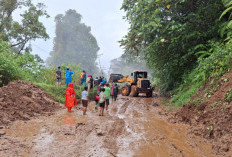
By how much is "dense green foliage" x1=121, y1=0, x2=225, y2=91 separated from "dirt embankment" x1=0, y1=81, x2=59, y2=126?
22.5 ft

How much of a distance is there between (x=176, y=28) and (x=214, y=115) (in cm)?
757

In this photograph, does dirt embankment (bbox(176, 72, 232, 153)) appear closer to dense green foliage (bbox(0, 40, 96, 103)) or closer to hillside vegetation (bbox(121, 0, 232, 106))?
hillside vegetation (bbox(121, 0, 232, 106))

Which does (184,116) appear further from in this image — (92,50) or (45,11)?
(92,50)

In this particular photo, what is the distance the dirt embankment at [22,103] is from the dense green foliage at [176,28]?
22.5ft

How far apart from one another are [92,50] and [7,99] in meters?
63.7

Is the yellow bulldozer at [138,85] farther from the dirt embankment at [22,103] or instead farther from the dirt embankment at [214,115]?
the dirt embankment at [214,115]

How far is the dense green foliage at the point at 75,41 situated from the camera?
226ft

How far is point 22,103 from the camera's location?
29.9ft

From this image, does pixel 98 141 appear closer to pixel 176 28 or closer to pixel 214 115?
pixel 214 115

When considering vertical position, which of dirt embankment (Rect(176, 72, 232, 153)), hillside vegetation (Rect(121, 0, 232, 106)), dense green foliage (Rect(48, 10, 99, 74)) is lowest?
dirt embankment (Rect(176, 72, 232, 153))

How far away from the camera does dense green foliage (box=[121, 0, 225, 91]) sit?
12.3 meters

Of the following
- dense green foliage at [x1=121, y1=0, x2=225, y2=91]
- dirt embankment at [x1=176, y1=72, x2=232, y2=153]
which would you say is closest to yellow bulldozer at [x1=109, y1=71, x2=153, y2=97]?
dense green foliage at [x1=121, y1=0, x2=225, y2=91]

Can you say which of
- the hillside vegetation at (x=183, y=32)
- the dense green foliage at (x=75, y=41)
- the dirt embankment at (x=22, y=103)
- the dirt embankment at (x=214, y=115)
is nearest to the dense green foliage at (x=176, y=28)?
the hillside vegetation at (x=183, y=32)

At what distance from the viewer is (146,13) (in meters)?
13.2
